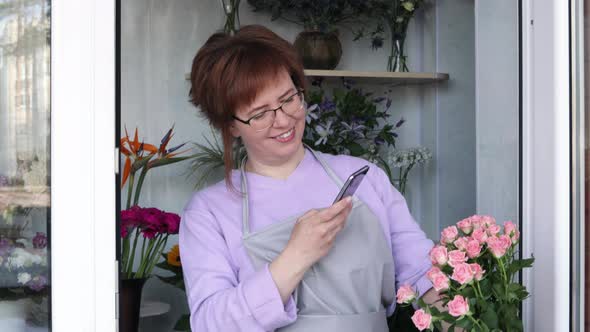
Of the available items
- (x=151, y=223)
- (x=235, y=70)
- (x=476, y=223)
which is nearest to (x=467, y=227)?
(x=476, y=223)

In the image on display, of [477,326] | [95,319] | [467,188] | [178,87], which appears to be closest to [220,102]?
[95,319]

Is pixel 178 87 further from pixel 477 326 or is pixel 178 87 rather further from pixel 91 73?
pixel 477 326

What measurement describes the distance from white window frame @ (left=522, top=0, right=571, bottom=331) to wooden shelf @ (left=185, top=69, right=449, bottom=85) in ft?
4.27

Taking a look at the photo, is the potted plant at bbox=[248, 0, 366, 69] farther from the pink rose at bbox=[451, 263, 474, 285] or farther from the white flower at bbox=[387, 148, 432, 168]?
the pink rose at bbox=[451, 263, 474, 285]

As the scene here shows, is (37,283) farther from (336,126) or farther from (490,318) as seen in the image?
(336,126)

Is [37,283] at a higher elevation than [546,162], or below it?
below

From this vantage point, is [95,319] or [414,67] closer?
[95,319]

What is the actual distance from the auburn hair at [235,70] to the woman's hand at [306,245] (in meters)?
0.28

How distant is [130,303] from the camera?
6.50ft

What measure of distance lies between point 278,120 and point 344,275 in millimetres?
342

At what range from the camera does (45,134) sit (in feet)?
3.96

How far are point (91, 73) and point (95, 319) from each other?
17.4 inches

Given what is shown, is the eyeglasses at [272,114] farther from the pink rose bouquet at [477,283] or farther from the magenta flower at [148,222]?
the magenta flower at [148,222]

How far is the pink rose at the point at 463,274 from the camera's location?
1.08m
